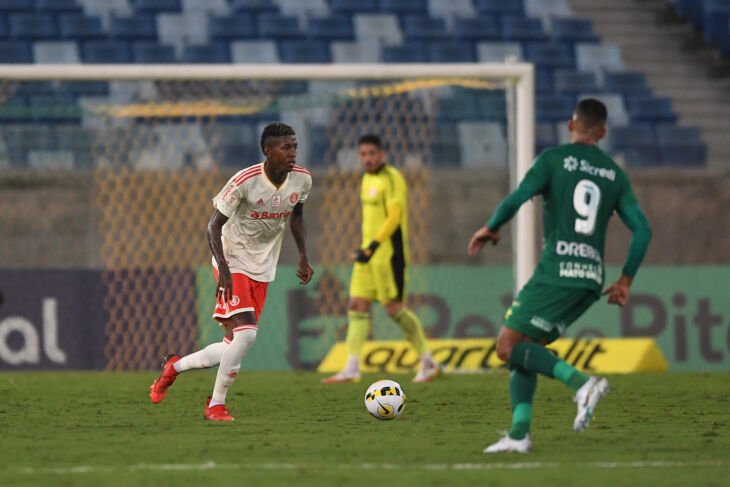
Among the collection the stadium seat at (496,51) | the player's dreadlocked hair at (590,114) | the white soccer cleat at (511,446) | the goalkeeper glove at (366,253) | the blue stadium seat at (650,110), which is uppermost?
the stadium seat at (496,51)

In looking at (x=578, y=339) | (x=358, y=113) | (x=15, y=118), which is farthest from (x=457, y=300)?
(x=15, y=118)

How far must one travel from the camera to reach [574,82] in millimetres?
15211

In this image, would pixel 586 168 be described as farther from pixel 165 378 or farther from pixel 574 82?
pixel 574 82

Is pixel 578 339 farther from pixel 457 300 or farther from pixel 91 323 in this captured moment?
pixel 91 323

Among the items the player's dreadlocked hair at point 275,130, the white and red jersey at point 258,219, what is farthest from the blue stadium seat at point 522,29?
the player's dreadlocked hair at point 275,130

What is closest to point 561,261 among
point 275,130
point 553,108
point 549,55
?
point 275,130

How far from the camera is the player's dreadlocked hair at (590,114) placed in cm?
562

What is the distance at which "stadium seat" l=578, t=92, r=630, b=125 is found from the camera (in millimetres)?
14844

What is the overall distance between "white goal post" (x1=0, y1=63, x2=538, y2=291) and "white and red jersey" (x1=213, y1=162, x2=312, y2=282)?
370 cm

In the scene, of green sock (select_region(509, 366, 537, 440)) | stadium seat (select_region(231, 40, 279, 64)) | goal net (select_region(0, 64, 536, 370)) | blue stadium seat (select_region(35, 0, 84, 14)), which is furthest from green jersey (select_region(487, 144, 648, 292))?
blue stadium seat (select_region(35, 0, 84, 14))

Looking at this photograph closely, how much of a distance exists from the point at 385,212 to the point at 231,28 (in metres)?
6.39

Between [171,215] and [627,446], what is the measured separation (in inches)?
270

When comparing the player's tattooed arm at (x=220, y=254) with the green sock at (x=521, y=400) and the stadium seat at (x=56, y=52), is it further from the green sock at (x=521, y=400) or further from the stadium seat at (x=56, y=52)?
the stadium seat at (x=56, y=52)

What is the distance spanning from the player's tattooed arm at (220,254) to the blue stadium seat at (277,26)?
8.96m
